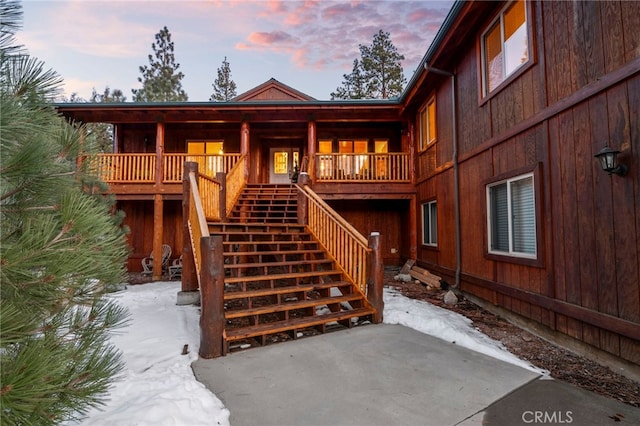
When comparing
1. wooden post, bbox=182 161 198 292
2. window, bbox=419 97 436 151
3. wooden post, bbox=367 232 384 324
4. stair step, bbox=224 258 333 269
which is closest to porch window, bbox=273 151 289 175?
window, bbox=419 97 436 151

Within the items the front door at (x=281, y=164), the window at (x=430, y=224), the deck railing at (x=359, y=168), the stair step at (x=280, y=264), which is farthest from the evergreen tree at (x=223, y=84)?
the stair step at (x=280, y=264)

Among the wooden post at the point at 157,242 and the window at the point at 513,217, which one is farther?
the wooden post at the point at 157,242

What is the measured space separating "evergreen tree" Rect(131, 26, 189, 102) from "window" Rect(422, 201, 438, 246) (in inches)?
958

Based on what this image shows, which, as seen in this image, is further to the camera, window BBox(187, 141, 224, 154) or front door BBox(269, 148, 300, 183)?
front door BBox(269, 148, 300, 183)

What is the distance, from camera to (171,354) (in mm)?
3455

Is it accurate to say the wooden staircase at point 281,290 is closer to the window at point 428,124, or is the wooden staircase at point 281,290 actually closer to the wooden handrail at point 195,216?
the wooden handrail at point 195,216

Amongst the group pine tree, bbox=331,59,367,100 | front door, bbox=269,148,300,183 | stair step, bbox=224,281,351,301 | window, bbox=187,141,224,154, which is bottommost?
stair step, bbox=224,281,351,301

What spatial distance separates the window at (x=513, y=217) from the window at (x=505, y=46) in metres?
1.84

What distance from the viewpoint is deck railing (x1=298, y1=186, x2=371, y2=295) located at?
189 inches

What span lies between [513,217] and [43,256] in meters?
5.60

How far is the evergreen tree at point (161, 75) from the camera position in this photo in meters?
25.7

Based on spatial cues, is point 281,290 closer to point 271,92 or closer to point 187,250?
point 187,250

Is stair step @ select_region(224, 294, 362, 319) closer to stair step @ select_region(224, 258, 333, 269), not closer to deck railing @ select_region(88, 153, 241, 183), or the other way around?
stair step @ select_region(224, 258, 333, 269)

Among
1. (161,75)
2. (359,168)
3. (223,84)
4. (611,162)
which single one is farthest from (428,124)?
(223,84)
